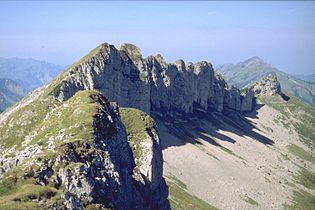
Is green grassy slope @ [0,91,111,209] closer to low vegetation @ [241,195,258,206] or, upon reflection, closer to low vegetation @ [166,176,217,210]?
low vegetation @ [166,176,217,210]

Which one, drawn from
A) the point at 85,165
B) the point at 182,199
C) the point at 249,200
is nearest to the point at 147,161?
the point at 85,165

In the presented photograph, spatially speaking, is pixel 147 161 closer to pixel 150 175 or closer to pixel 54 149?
pixel 150 175

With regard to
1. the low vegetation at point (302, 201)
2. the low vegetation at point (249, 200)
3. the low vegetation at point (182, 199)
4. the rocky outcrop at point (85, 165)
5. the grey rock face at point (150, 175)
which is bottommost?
the low vegetation at point (302, 201)

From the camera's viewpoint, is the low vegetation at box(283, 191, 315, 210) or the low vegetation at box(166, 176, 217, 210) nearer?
the low vegetation at box(166, 176, 217, 210)

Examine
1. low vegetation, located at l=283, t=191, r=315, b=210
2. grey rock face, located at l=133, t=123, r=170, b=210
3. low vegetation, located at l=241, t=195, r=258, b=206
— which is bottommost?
low vegetation, located at l=283, t=191, r=315, b=210

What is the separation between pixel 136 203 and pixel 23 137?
42461mm

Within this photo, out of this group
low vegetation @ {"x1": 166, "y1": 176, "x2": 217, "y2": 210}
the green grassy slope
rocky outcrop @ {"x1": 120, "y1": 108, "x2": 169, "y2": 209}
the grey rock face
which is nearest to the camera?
the green grassy slope

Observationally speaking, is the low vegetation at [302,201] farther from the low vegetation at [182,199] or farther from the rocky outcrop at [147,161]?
the rocky outcrop at [147,161]

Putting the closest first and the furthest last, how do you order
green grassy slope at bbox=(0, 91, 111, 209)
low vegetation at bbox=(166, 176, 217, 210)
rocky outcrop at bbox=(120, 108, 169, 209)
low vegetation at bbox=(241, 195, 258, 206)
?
green grassy slope at bbox=(0, 91, 111, 209), rocky outcrop at bbox=(120, 108, 169, 209), low vegetation at bbox=(166, 176, 217, 210), low vegetation at bbox=(241, 195, 258, 206)

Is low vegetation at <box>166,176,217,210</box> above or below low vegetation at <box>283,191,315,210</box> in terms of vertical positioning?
above

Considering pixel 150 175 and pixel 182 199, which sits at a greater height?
pixel 150 175

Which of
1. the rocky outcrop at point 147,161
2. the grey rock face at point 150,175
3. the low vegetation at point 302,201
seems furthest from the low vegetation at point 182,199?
the low vegetation at point 302,201

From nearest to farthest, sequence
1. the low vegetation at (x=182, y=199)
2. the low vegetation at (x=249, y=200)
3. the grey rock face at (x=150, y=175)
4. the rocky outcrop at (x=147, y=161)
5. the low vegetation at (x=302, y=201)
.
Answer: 1. the grey rock face at (x=150, y=175)
2. the rocky outcrop at (x=147, y=161)
3. the low vegetation at (x=182, y=199)
4. the low vegetation at (x=249, y=200)
5. the low vegetation at (x=302, y=201)

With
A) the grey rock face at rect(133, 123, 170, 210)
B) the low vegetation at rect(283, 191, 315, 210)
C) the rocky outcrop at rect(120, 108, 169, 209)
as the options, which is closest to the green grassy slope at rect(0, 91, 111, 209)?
the rocky outcrop at rect(120, 108, 169, 209)
